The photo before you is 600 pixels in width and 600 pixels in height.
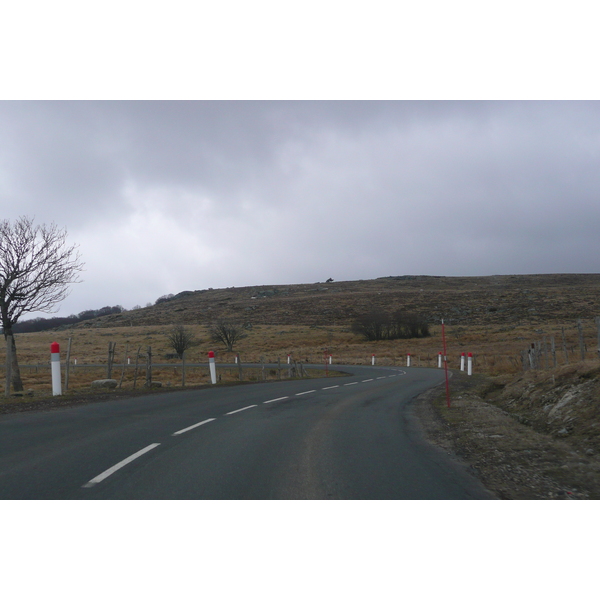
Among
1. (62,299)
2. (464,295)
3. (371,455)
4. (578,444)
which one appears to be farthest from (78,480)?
(464,295)

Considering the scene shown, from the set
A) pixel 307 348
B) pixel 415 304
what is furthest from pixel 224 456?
pixel 415 304

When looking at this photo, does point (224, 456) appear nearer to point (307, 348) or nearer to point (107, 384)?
point (107, 384)

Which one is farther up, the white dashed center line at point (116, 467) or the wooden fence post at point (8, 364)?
the wooden fence post at point (8, 364)

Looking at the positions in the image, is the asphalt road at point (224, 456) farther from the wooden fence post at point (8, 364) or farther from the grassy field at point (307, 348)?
the grassy field at point (307, 348)

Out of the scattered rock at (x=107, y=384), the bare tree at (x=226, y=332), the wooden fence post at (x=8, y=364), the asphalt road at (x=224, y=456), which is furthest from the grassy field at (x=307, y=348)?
the asphalt road at (x=224, y=456)

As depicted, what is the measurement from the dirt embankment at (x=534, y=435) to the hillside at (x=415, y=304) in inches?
2469

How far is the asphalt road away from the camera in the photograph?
5.14 meters

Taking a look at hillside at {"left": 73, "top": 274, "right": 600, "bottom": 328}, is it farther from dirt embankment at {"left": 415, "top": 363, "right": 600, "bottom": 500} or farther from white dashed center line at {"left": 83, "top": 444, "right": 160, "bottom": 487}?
white dashed center line at {"left": 83, "top": 444, "right": 160, "bottom": 487}

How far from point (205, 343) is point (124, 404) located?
55290 millimetres

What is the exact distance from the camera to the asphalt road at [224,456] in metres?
5.14

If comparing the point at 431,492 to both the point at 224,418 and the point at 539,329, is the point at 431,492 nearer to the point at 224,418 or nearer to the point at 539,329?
the point at 224,418

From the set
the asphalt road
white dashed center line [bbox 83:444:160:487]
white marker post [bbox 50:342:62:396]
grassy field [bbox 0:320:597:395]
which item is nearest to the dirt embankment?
the asphalt road

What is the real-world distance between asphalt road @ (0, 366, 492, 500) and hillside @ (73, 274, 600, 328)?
67311mm

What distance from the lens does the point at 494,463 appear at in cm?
654
